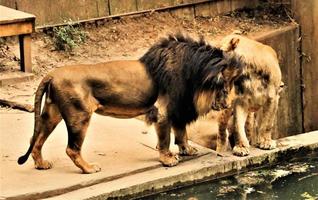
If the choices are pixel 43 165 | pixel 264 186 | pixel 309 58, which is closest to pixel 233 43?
pixel 264 186

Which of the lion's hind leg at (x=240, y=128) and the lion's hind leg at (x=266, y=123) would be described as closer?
the lion's hind leg at (x=240, y=128)

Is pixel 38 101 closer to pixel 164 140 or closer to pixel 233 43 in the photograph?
pixel 164 140

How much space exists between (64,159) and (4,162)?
526mm

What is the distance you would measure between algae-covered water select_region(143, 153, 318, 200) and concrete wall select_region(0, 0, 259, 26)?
16.5ft

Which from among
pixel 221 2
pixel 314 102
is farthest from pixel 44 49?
pixel 314 102

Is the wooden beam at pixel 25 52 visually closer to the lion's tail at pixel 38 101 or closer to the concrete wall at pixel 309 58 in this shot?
the lion's tail at pixel 38 101

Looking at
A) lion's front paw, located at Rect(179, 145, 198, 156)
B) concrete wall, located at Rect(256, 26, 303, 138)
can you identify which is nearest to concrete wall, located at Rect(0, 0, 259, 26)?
concrete wall, located at Rect(256, 26, 303, 138)

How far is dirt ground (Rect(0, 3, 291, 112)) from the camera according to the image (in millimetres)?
10984

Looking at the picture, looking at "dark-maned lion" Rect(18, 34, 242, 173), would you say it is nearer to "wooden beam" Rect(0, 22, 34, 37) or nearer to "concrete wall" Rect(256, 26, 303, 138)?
"wooden beam" Rect(0, 22, 34, 37)

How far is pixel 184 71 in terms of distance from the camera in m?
7.45

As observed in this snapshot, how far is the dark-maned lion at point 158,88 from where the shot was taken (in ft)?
23.6

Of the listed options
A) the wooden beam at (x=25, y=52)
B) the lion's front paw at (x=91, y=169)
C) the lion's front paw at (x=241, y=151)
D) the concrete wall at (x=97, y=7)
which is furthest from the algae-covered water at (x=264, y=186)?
the concrete wall at (x=97, y=7)

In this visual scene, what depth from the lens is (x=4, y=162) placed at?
755cm

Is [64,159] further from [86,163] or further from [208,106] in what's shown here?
[208,106]
